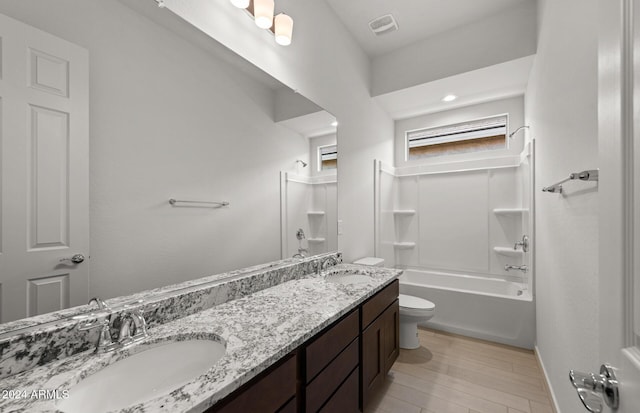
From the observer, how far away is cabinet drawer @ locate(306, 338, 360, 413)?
3.57 ft

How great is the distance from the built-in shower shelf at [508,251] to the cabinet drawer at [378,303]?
1811mm

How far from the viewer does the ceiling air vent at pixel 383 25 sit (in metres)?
2.56

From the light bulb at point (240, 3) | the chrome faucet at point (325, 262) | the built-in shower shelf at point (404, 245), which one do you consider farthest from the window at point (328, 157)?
the built-in shower shelf at point (404, 245)

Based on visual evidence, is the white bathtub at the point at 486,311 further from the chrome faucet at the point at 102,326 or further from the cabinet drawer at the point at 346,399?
the chrome faucet at the point at 102,326

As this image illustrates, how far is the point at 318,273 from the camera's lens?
2.05 meters

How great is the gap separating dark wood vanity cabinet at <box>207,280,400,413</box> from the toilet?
1.19ft

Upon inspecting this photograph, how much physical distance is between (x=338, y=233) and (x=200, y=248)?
1.39 metres

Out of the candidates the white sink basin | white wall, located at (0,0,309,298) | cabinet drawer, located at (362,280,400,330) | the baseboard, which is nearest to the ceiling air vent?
white wall, located at (0,0,309,298)

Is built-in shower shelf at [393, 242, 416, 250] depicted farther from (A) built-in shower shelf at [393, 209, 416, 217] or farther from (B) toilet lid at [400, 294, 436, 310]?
(B) toilet lid at [400, 294, 436, 310]

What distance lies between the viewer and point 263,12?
1544 millimetres

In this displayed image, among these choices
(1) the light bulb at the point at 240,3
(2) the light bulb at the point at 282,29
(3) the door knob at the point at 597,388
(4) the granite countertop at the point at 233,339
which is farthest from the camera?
(2) the light bulb at the point at 282,29

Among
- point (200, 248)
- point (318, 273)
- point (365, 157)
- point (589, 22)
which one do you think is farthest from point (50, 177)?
point (365, 157)

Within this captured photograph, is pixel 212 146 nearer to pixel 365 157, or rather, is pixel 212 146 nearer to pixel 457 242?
pixel 365 157

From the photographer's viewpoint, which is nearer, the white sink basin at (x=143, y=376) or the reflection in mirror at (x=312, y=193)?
the white sink basin at (x=143, y=376)
